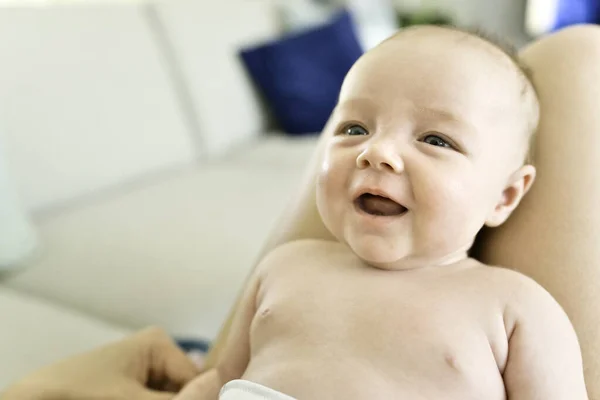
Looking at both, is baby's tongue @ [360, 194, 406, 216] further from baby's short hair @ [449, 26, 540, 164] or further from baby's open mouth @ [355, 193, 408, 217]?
baby's short hair @ [449, 26, 540, 164]

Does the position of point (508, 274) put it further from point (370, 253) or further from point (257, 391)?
point (257, 391)

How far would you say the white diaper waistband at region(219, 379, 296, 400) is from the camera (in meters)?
0.62

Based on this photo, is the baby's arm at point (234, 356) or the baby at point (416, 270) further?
the baby's arm at point (234, 356)

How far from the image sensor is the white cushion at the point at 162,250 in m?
1.26

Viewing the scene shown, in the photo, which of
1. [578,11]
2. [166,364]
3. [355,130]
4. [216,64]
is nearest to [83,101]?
[216,64]

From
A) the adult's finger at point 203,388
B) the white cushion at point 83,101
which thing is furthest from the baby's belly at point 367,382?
the white cushion at point 83,101

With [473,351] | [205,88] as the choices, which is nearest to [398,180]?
[473,351]

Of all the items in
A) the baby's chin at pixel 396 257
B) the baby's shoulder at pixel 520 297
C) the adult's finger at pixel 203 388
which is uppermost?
the baby's chin at pixel 396 257

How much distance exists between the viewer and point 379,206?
68 cm

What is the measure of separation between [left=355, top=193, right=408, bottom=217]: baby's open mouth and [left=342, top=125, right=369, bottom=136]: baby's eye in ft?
0.26

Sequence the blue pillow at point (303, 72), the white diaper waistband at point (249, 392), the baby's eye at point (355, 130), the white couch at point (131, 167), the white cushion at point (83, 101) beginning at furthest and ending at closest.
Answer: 1. the blue pillow at point (303, 72)
2. the white cushion at point (83, 101)
3. the white couch at point (131, 167)
4. the baby's eye at point (355, 130)
5. the white diaper waistband at point (249, 392)

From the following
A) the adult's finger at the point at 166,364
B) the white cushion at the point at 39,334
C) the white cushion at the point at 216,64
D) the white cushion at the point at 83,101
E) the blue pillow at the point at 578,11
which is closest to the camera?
the adult's finger at the point at 166,364

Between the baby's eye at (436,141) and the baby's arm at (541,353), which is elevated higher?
the baby's eye at (436,141)

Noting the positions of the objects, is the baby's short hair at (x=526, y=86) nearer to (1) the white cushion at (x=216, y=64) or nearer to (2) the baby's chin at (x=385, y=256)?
(2) the baby's chin at (x=385, y=256)
